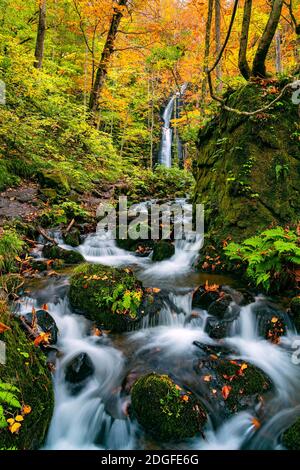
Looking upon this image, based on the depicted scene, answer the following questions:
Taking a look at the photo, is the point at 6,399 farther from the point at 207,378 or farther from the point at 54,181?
the point at 54,181

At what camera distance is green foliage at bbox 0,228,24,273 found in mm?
6430

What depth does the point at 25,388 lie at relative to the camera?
3016 millimetres

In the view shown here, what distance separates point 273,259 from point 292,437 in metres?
2.90

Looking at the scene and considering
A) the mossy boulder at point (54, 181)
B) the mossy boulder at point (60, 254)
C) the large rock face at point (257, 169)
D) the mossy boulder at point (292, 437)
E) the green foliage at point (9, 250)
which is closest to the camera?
the mossy boulder at point (292, 437)

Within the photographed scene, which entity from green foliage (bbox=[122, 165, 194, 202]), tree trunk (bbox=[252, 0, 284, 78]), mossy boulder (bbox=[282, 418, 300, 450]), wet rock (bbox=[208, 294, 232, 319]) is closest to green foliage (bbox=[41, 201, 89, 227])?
green foliage (bbox=[122, 165, 194, 202])

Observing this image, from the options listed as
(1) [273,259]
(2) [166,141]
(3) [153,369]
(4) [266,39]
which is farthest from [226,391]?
(2) [166,141]

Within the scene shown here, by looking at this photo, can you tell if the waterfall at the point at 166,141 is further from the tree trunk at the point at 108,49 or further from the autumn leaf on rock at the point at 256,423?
the autumn leaf on rock at the point at 256,423

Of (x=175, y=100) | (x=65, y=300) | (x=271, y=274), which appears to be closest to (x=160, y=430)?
(x=65, y=300)

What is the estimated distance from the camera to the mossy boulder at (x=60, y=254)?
7.45 m

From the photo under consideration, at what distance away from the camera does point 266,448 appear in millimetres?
3443

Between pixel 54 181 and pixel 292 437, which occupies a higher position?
pixel 54 181

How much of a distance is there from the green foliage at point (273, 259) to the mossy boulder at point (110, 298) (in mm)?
1884

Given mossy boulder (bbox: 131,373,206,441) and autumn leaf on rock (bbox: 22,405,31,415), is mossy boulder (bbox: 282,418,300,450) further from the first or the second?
autumn leaf on rock (bbox: 22,405,31,415)

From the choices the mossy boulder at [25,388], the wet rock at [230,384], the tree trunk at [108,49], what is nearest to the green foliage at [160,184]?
the tree trunk at [108,49]
